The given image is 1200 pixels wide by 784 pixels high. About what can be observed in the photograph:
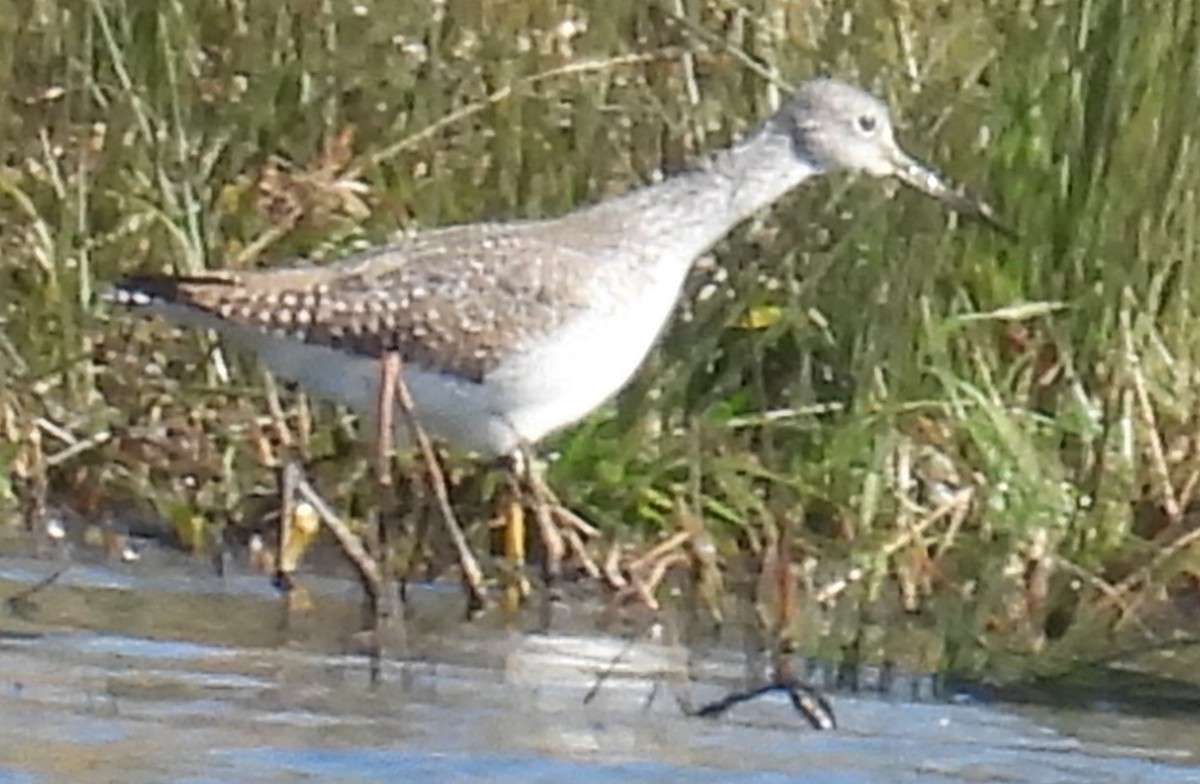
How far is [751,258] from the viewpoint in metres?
7.23

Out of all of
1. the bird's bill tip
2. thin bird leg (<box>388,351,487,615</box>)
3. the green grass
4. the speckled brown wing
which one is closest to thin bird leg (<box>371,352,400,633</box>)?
thin bird leg (<box>388,351,487,615</box>)

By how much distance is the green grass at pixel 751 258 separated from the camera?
6340mm

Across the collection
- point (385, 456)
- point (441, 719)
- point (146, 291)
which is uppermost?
point (146, 291)

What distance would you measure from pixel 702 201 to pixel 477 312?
566 millimetres

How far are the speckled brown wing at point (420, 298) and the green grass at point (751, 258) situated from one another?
1.02 ft

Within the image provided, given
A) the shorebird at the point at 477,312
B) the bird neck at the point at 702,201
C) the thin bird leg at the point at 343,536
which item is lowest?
the thin bird leg at the point at 343,536

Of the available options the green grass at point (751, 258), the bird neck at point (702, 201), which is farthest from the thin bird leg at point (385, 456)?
the bird neck at point (702, 201)

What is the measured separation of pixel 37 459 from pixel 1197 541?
200cm

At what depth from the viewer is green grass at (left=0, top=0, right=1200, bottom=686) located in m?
6.34

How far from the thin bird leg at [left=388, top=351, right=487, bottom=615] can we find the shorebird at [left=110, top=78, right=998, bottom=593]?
0.19 ft

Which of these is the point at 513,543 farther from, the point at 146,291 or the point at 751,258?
the point at 751,258

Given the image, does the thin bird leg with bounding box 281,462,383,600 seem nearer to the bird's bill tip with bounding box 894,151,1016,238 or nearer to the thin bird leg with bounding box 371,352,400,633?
the thin bird leg with bounding box 371,352,400,633

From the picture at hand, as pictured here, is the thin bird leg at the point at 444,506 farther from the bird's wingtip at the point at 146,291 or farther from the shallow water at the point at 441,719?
the bird's wingtip at the point at 146,291

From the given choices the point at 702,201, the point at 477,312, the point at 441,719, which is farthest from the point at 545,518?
the point at 441,719
